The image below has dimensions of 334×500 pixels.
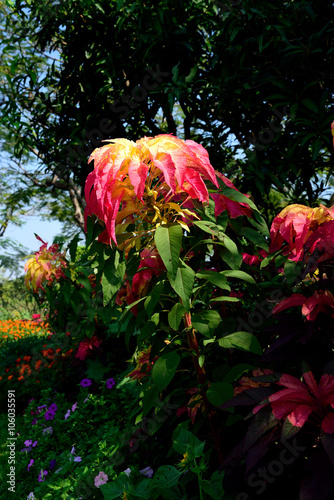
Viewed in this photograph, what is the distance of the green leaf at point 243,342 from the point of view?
4.43ft

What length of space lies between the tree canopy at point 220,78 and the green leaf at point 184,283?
6.19 ft

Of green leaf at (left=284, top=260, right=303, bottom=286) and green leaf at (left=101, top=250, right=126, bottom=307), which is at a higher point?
green leaf at (left=101, top=250, right=126, bottom=307)

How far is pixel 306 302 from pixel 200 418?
688 millimetres

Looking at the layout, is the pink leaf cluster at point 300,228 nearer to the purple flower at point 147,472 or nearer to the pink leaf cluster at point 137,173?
the pink leaf cluster at point 137,173

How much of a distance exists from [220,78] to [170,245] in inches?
104

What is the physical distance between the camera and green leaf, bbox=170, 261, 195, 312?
1.27 meters

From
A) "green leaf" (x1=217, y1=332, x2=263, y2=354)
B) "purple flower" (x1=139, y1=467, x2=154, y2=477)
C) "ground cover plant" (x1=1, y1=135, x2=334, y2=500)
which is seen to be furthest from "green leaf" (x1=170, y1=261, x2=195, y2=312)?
"purple flower" (x1=139, y1=467, x2=154, y2=477)

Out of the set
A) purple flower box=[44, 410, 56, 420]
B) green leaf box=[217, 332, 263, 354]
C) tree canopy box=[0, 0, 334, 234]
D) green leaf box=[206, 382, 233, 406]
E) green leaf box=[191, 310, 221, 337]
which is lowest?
purple flower box=[44, 410, 56, 420]

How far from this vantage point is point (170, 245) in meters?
1.27

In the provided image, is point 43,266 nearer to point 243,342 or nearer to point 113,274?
point 113,274

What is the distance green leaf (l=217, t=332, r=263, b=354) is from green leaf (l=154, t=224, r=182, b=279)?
35 centimetres

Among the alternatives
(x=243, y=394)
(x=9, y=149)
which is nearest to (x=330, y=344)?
(x=243, y=394)

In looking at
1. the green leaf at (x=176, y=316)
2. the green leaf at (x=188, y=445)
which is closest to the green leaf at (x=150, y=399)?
the green leaf at (x=188, y=445)

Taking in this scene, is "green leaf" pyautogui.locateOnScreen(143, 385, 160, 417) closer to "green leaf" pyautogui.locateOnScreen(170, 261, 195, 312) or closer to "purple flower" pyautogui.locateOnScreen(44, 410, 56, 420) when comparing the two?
"green leaf" pyautogui.locateOnScreen(170, 261, 195, 312)
